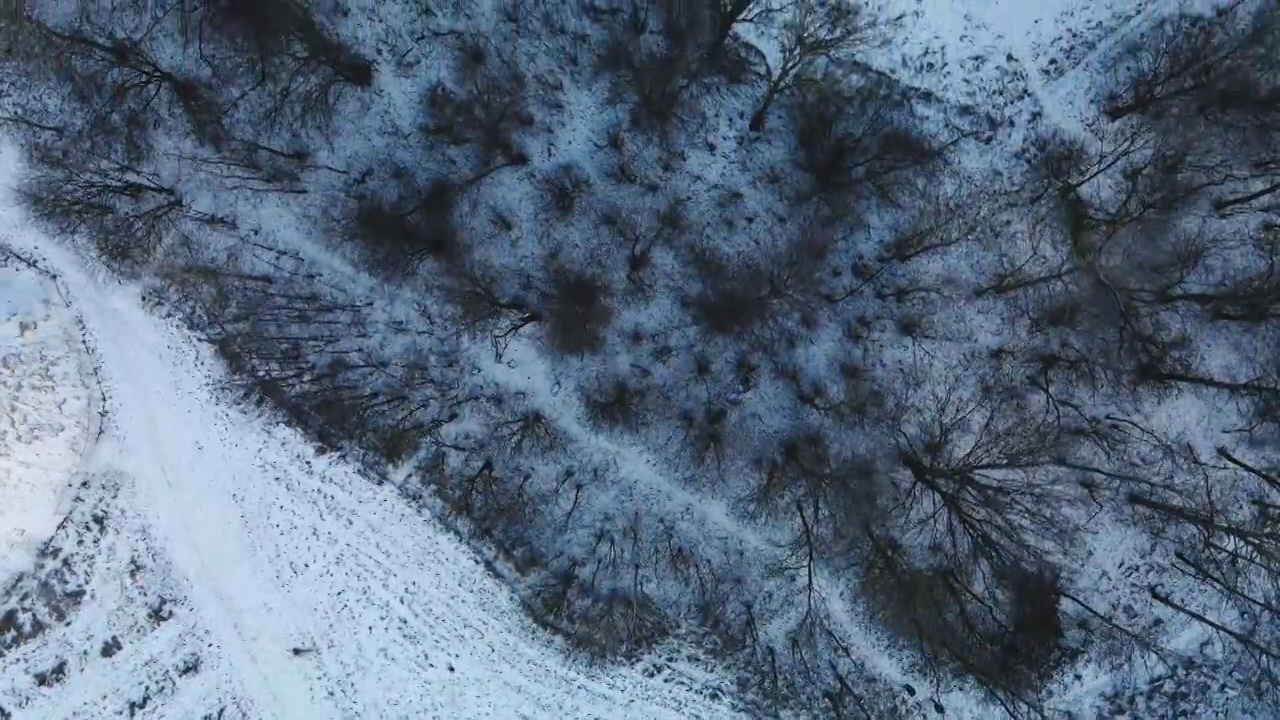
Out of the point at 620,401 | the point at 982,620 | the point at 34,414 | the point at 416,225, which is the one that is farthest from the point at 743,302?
the point at 34,414

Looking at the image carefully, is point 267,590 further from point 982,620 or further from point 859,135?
point 859,135

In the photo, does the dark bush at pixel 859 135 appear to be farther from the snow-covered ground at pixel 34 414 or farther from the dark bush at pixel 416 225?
the snow-covered ground at pixel 34 414

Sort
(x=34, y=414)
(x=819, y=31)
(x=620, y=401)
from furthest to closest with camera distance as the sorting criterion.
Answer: (x=620, y=401), (x=34, y=414), (x=819, y=31)

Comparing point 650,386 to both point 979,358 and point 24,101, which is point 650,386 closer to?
point 979,358

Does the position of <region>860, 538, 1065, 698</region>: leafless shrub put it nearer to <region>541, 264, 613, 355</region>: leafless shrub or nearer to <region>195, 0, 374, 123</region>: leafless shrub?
<region>541, 264, 613, 355</region>: leafless shrub

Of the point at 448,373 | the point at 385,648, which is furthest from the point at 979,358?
the point at 385,648
